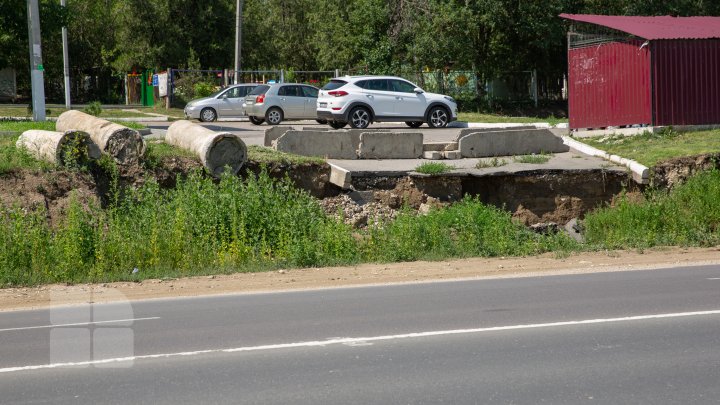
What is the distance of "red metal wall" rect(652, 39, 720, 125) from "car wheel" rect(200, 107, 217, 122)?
17316mm

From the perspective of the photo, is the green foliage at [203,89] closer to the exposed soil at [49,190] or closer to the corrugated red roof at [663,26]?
the corrugated red roof at [663,26]

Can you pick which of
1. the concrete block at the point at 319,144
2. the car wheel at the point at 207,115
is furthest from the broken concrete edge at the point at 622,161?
the car wheel at the point at 207,115

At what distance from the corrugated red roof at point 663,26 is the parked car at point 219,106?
47.2ft

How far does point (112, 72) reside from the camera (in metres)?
48.3

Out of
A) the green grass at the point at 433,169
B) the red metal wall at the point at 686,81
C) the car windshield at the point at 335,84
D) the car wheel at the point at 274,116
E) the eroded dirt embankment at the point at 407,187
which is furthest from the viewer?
the car wheel at the point at 274,116

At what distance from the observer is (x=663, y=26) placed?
21609 mm

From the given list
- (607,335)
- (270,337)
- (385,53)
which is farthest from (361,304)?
(385,53)

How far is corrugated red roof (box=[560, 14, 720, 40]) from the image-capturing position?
2017cm

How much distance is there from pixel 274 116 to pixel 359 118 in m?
5.01

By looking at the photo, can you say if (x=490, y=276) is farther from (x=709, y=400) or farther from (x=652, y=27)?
(x=652, y=27)

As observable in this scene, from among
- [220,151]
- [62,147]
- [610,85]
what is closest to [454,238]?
[220,151]

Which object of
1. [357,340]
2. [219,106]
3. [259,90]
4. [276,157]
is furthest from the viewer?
[219,106]

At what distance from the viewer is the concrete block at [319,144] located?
18.4m

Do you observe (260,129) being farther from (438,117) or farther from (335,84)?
(438,117)
